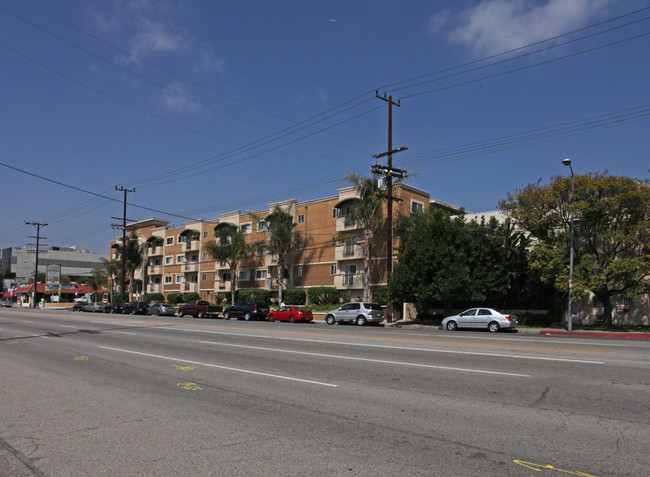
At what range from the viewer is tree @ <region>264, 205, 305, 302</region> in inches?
1964

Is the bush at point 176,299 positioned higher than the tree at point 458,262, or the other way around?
the tree at point 458,262

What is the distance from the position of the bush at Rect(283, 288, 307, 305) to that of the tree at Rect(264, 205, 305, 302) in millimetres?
1037

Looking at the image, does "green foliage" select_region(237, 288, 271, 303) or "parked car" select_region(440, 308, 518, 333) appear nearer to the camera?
"parked car" select_region(440, 308, 518, 333)

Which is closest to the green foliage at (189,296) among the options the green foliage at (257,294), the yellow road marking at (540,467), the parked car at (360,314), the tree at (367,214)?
the green foliage at (257,294)

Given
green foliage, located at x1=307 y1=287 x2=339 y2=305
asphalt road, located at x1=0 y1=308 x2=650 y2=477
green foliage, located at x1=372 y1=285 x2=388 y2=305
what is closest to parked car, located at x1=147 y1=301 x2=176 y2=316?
green foliage, located at x1=307 y1=287 x2=339 y2=305

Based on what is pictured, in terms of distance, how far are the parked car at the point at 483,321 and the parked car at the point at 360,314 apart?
5745mm

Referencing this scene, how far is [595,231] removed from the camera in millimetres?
28781

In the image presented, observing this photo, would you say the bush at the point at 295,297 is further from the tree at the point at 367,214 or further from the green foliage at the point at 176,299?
the green foliage at the point at 176,299

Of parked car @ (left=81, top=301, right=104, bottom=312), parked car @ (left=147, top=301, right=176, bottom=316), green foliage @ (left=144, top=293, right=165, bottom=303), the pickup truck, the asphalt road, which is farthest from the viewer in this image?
green foliage @ (left=144, top=293, right=165, bottom=303)

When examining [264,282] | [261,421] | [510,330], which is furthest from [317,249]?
[261,421]

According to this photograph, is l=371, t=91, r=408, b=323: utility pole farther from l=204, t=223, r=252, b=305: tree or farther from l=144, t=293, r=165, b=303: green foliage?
l=144, t=293, r=165, b=303: green foliage

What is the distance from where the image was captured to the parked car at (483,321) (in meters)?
26.7

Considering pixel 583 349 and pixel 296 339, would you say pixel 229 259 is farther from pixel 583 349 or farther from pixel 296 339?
pixel 583 349

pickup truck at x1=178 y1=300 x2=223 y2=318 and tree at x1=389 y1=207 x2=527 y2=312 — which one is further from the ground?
tree at x1=389 y1=207 x2=527 y2=312
